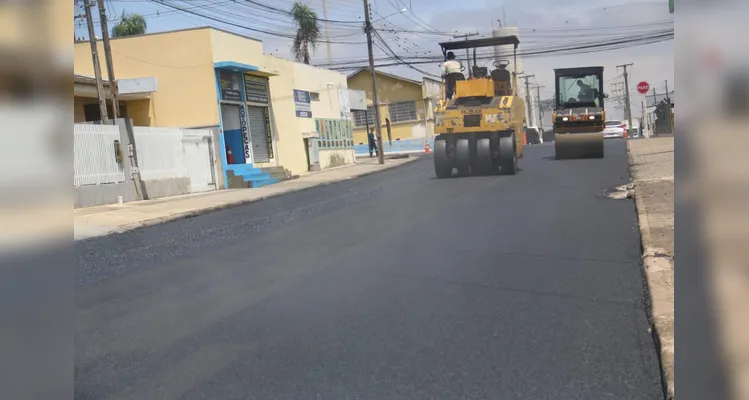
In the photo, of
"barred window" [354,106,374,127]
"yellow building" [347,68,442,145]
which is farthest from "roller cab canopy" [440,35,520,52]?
"barred window" [354,106,374,127]

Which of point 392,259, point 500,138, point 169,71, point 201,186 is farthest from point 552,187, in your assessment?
point 169,71

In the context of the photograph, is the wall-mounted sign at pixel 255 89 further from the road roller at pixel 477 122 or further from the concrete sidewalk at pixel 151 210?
the road roller at pixel 477 122

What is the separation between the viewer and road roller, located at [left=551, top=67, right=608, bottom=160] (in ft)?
75.4

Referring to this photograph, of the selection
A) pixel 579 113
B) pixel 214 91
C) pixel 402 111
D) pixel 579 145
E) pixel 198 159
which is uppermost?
pixel 214 91

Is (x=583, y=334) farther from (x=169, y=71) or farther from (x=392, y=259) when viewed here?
(x=169, y=71)

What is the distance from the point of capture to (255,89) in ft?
92.7

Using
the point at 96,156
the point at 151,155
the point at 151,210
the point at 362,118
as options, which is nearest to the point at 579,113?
the point at 151,155

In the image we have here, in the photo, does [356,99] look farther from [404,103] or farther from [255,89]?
[255,89]

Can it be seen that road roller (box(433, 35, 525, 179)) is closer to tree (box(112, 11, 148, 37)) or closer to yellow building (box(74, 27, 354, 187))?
yellow building (box(74, 27, 354, 187))

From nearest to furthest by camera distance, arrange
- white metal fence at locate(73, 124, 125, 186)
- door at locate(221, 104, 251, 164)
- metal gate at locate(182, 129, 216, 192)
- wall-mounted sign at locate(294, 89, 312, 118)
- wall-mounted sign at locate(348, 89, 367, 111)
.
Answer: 1. white metal fence at locate(73, 124, 125, 186)
2. metal gate at locate(182, 129, 216, 192)
3. door at locate(221, 104, 251, 164)
4. wall-mounted sign at locate(294, 89, 312, 118)
5. wall-mounted sign at locate(348, 89, 367, 111)

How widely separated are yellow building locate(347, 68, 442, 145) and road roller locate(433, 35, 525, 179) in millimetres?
29979

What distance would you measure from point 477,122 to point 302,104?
15.4 meters

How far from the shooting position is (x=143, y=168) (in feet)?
66.1

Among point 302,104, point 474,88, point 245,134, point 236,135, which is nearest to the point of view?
point 474,88
